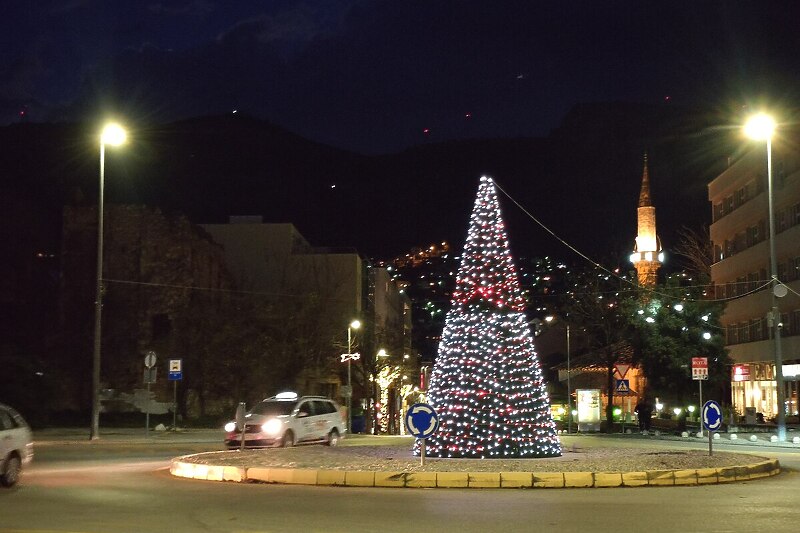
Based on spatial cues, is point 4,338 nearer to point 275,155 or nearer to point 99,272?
point 99,272

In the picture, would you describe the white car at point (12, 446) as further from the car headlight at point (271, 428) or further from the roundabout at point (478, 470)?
the car headlight at point (271, 428)

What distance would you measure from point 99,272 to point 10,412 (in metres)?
18.5

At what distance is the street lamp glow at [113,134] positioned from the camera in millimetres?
34031

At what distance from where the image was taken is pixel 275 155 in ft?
473

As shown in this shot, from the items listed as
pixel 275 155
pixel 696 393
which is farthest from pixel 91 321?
pixel 275 155

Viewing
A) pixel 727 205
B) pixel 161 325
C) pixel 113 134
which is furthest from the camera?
pixel 727 205

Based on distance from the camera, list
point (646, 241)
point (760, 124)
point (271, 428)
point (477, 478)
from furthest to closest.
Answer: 1. point (646, 241)
2. point (760, 124)
3. point (271, 428)
4. point (477, 478)

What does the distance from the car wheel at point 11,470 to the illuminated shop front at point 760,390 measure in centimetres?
4539

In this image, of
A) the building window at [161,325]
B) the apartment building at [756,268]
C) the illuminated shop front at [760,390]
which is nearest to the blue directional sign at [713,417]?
the apartment building at [756,268]

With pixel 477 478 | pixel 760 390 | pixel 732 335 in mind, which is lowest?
pixel 477 478

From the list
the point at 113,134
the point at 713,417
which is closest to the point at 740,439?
the point at 713,417

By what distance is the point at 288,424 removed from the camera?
2731cm

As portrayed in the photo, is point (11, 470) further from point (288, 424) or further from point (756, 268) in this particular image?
point (756, 268)

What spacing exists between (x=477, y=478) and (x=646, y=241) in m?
76.5
